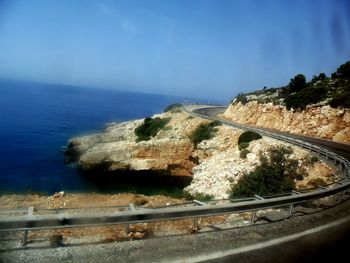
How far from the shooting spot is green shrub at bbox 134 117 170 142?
48478 mm

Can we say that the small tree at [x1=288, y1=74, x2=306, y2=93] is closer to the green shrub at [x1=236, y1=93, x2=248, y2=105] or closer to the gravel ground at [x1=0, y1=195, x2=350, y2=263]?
the green shrub at [x1=236, y1=93, x2=248, y2=105]

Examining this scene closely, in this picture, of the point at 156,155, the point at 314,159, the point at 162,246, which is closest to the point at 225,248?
the point at 162,246

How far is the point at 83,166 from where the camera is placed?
127 feet

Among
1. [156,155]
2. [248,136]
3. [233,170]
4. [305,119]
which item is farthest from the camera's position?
[305,119]

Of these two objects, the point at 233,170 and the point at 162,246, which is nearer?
the point at 162,246

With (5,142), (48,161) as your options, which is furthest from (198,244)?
(5,142)

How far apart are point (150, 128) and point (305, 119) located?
22.9 m

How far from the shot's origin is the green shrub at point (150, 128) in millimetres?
48478

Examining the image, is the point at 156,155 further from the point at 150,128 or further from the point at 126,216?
the point at 126,216

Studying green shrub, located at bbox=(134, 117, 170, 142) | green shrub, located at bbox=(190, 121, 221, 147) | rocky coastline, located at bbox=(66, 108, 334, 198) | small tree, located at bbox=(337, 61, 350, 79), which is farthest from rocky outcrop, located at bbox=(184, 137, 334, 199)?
small tree, located at bbox=(337, 61, 350, 79)

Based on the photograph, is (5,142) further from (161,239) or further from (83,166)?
(161,239)

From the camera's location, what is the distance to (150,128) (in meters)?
50.0

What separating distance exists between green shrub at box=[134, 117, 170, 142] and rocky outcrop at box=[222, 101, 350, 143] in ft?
43.3

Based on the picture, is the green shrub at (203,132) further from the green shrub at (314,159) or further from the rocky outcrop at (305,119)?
the green shrub at (314,159)
